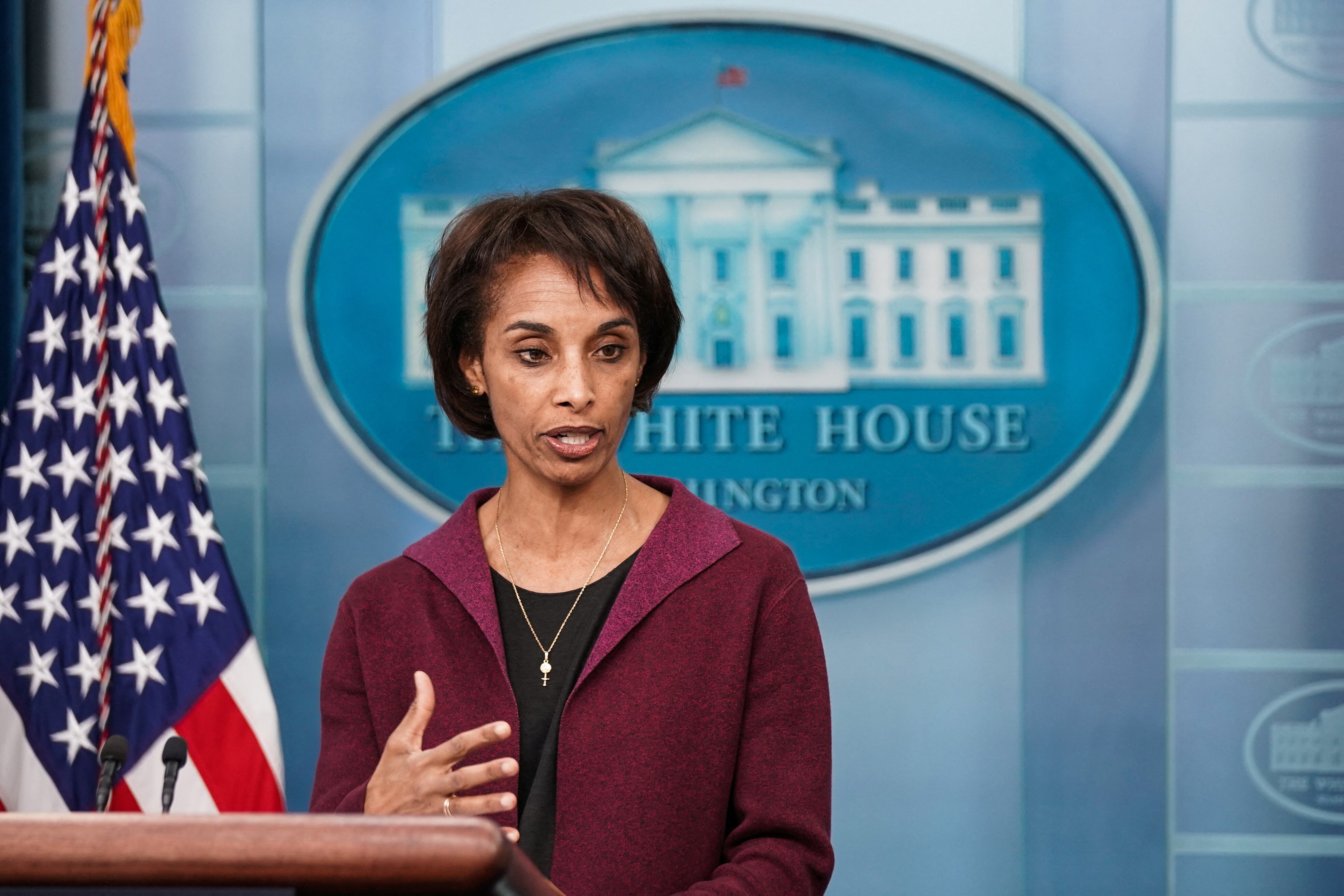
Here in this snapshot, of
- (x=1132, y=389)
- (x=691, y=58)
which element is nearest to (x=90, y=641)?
(x=691, y=58)

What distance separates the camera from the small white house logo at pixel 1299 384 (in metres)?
2.51

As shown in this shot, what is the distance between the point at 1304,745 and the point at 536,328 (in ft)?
6.53

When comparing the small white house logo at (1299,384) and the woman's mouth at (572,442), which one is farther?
the small white house logo at (1299,384)

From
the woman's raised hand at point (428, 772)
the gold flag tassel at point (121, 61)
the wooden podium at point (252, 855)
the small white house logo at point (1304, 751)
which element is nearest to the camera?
the wooden podium at point (252, 855)

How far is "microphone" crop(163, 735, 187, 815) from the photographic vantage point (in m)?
1.28

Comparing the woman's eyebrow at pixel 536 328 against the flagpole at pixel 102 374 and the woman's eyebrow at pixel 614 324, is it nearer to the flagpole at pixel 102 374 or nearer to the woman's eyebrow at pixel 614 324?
the woman's eyebrow at pixel 614 324

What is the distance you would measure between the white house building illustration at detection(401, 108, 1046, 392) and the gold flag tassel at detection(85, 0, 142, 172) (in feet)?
2.06

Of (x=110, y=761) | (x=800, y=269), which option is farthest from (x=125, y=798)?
(x=800, y=269)

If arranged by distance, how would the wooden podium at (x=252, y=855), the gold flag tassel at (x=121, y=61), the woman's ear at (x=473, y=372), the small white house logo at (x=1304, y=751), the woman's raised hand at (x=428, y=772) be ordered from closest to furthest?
1. the wooden podium at (x=252, y=855)
2. the woman's raised hand at (x=428, y=772)
3. the woman's ear at (x=473, y=372)
4. the gold flag tassel at (x=121, y=61)
5. the small white house logo at (x=1304, y=751)

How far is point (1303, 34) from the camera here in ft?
8.30

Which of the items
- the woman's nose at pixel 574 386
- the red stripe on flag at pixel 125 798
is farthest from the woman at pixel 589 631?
the red stripe on flag at pixel 125 798

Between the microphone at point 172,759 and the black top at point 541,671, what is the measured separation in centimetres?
36

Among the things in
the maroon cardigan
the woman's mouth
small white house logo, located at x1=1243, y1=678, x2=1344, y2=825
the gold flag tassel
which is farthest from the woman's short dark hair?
small white house logo, located at x1=1243, y1=678, x2=1344, y2=825

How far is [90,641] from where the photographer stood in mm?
2238
